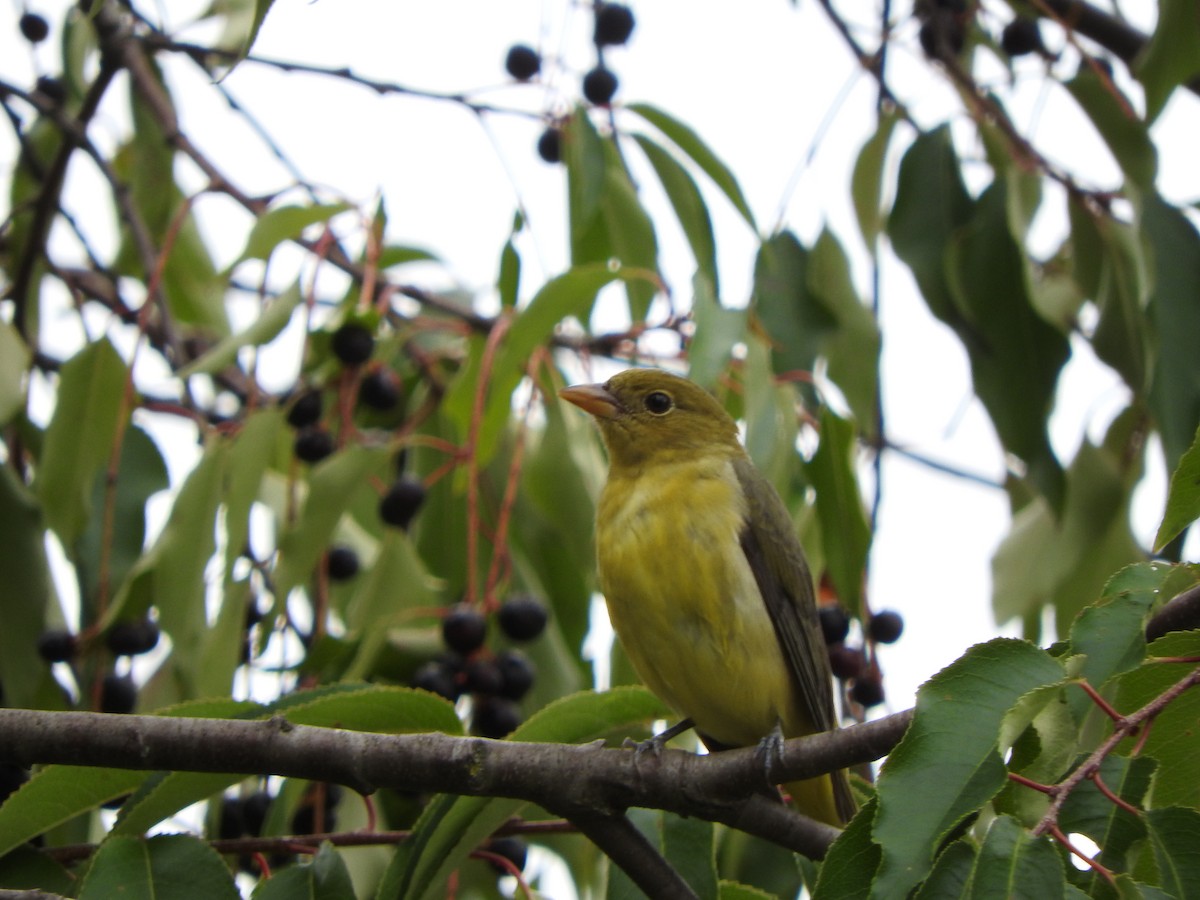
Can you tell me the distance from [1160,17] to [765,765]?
2.53 metres

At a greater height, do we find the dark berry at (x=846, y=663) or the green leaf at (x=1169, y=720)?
the dark berry at (x=846, y=663)

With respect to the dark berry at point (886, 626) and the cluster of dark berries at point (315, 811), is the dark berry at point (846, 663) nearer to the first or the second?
the dark berry at point (886, 626)

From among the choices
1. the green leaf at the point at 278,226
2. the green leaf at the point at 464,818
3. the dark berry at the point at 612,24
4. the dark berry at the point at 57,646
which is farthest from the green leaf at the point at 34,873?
the dark berry at the point at 612,24

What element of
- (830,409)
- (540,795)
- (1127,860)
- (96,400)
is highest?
(96,400)

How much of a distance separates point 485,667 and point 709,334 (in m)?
1.10

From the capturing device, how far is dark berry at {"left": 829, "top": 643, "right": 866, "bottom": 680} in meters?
4.23

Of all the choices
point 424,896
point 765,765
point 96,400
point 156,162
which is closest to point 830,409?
point 765,765

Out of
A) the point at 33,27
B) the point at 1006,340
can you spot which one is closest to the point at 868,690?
the point at 1006,340

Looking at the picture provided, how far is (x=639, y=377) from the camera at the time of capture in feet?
15.0

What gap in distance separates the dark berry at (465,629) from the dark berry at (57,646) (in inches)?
38.5

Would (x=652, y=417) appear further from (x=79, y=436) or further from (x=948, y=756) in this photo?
(x=948, y=756)

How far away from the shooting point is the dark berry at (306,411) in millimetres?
4535

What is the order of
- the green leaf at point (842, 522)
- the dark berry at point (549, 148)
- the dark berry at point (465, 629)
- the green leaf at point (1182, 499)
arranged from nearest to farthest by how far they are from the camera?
1. the green leaf at point (1182, 499)
2. the green leaf at point (842, 522)
3. the dark berry at point (465, 629)
4. the dark berry at point (549, 148)

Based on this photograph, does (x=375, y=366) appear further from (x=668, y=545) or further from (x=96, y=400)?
(x=668, y=545)
